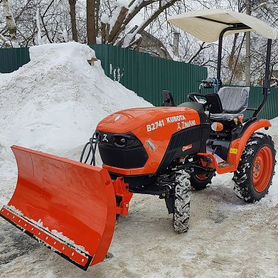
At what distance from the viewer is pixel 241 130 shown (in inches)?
201

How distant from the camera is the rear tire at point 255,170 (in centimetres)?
493

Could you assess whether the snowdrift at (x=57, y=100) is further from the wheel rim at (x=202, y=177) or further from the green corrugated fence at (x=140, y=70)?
the wheel rim at (x=202, y=177)

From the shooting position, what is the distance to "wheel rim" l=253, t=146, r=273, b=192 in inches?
209

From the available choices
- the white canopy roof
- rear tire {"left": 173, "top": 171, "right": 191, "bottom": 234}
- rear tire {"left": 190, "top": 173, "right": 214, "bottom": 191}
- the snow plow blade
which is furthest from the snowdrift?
rear tire {"left": 173, "top": 171, "right": 191, "bottom": 234}

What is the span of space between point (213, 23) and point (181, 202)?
9.81 ft

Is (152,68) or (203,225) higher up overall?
(152,68)

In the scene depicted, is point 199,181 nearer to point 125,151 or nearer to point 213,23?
point 125,151

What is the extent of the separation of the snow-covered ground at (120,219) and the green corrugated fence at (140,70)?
50 cm

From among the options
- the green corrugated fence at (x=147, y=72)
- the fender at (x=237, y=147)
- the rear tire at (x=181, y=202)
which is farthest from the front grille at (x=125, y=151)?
the green corrugated fence at (x=147, y=72)

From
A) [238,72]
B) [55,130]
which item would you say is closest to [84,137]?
[55,130]

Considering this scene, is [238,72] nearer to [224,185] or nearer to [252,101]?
[252,101]

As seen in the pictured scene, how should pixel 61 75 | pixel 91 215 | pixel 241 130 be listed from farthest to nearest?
pixel 61 75, pixel 241 130, pixel 91 215

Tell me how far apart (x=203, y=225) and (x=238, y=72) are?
2116 cm

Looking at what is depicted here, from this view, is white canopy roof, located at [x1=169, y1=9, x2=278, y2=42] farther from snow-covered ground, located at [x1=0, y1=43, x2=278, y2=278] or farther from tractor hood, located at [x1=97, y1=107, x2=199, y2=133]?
snow-covered ground, located at [x1=0, y1=43, x2=278, y2=278]
